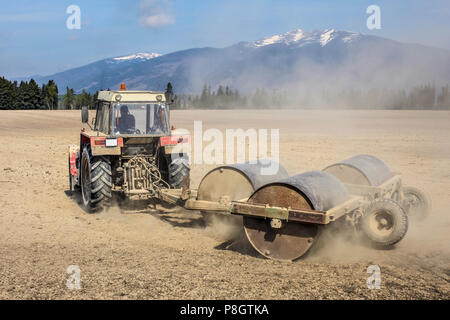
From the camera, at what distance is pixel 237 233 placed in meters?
7.36

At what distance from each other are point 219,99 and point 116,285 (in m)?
118

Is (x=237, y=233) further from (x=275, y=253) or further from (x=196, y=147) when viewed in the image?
(x=196, y=147)

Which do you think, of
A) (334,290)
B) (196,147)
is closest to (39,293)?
(334,290)

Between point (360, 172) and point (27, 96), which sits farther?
point (27, 96)

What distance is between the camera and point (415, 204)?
819 cm

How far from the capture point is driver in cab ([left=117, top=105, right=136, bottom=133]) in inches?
351

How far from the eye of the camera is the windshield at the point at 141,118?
893 cm

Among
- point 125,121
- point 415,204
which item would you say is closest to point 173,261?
point 125,121

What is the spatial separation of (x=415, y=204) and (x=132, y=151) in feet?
17.6

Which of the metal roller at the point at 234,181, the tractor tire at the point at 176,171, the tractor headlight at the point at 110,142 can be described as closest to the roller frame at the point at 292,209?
the metal roller at the point at 234,181

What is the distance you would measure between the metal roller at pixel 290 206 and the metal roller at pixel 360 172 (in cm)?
153

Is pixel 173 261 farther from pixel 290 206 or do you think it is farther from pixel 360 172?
pixel 360 172

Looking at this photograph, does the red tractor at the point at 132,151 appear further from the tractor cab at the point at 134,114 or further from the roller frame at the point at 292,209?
the roller frame at the point at 292,209
